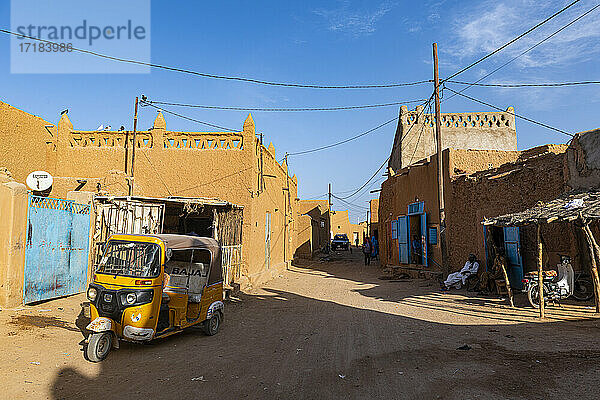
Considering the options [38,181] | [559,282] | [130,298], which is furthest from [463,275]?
→ [38,181]

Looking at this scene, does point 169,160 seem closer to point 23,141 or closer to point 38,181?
point 38,181

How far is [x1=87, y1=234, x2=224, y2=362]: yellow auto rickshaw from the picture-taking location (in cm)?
657

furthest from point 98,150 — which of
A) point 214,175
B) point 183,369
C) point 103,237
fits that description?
point 183,369

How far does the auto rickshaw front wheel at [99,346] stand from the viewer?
6289 mm

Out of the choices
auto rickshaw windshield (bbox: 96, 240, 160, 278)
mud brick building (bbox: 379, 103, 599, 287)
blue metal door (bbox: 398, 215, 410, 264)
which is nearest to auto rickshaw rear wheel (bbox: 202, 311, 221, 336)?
auto rickshaw windshield (bbox: 96, 240, 160, 278)

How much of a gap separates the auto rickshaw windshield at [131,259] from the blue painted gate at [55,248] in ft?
11.2

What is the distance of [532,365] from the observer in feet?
19.7

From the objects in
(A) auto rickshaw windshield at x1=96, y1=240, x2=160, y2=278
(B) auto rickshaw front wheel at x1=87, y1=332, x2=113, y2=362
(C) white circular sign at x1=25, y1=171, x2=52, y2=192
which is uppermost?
(C) white circular sign at x1=25, y1=171, x2=52, y2=192

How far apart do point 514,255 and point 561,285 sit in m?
2.68

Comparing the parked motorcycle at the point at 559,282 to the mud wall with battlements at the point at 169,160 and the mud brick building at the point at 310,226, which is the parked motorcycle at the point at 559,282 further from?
the mud brick building at the point at 310,226

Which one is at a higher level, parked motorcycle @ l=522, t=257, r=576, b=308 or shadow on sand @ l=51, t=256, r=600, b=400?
parked motorcycle @ l=522, t=257, r=576, b=308

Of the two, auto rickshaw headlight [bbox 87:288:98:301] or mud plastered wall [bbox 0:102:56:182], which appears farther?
mud plastered wall [bbox 0:102:56:182]

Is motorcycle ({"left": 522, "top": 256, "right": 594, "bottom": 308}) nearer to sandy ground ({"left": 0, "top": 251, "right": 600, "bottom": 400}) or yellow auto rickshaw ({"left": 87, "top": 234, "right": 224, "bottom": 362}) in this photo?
sandy ground ({"left": 0, "top": 251, "right": 600, "bottom": 400})

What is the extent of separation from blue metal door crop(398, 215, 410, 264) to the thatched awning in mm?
9214
